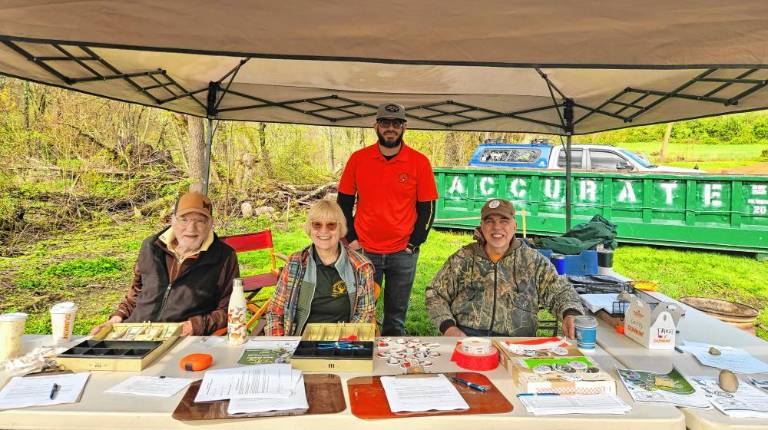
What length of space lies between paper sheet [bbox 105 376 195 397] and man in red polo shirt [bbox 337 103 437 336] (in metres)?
1.84

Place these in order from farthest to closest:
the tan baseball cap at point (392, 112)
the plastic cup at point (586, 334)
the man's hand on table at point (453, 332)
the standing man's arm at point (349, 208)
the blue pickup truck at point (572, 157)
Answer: the blue pickup truck at point (572, 157)
the standing man's arm at point (349, 208)
the tan baseball cap at point (392, 112)
the man's hand on table at point (453, 332)
the plastic cup at point (586, 334)

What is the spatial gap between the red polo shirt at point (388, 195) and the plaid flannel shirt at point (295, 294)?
2.95 feet

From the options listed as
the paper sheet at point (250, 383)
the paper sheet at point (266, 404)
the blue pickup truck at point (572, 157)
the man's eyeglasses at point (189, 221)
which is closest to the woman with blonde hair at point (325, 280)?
the man's eyeglasses at point (189, 221)

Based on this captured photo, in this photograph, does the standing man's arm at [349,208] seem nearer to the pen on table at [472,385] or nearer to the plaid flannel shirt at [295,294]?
the plaid flannel shirt at [295,294]

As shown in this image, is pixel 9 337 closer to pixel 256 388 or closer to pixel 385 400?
pixel 256 388

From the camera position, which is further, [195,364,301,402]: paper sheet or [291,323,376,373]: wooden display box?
[291,323,376,373]: wooden display box

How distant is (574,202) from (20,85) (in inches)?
347

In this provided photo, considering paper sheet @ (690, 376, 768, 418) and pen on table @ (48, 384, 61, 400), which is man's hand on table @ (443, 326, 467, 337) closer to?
paper sheet @ (690, 376, 768, 418)

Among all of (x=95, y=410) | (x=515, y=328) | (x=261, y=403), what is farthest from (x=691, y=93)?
(x=95, y=410)

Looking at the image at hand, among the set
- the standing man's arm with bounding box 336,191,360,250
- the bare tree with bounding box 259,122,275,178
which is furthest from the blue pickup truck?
the standing man's arm with bounding box 336,191,360,250

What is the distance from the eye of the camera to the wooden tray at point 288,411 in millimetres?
1295

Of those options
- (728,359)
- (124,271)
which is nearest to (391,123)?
(728,359)

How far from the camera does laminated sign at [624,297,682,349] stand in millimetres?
1899

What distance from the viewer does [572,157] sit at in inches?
343
